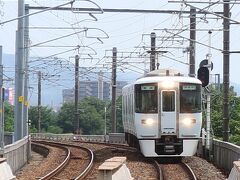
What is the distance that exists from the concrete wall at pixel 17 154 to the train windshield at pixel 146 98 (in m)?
4.49

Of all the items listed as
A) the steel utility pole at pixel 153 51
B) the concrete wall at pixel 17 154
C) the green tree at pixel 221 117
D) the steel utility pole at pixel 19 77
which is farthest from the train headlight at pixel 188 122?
the green tree at pixel 221 117

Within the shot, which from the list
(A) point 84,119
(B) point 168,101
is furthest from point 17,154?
(A) point 84,119

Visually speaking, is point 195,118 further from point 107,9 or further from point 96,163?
point 107,9

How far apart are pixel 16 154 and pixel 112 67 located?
27216 mm

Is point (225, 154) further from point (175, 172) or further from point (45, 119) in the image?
point (45, 119)

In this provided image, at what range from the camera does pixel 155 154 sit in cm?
2348

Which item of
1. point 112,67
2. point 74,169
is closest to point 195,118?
point 74,169

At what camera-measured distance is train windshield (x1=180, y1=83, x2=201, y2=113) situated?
23.6 m

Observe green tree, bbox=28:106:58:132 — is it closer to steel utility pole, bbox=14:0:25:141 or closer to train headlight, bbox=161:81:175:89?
steel utility pole, bbox=14:0:25:141

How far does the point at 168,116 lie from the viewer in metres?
23.4

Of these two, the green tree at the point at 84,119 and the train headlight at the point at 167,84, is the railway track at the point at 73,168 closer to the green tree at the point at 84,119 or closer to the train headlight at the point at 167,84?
the train headlight at the point at 167,84

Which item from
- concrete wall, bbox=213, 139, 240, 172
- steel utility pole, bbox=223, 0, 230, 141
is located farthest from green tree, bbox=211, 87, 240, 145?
concrete wall, bbox=213, 139, 240, 172

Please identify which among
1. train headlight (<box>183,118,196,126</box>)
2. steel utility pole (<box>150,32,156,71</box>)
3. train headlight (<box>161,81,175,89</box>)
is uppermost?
steel utility pole (<box>150,32,156,71</box>)

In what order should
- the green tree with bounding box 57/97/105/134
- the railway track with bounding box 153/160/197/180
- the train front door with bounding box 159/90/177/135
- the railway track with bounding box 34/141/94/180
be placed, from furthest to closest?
the green tree with bounding box 57/97/105/134 < the train front door with bounding box 159/90/177/135 < the railway track with bounding box 34/141/94/180 < the railway track with bounding box 153/160/197/180
